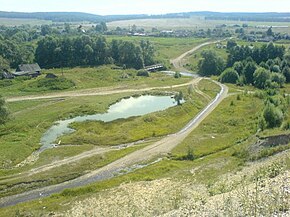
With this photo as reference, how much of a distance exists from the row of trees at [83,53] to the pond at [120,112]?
3915 cm

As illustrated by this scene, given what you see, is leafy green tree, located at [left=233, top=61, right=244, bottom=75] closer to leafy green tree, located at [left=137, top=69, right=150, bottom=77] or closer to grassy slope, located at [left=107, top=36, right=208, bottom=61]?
leafy green tree, located at [left=137, top=69, right=150, bottom=77]

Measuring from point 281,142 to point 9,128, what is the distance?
41437 mm

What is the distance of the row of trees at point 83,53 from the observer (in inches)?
4739

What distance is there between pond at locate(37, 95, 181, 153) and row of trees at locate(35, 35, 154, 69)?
39.1 meters

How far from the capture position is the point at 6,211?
124ft

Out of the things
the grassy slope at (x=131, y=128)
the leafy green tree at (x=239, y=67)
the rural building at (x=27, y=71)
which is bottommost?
the grassy slope at (x=131, y=128)

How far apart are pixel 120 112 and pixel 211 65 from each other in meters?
52.0

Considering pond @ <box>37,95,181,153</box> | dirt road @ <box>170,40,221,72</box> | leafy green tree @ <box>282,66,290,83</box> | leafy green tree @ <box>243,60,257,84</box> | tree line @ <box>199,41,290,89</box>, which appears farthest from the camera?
dirt road @ <box>170,40,221,72</box>

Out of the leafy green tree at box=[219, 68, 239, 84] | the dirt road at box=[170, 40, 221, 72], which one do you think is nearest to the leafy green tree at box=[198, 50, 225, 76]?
the dirt road at box=[170, 40, 221, 72]

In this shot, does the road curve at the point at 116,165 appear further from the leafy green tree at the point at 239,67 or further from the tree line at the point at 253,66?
the leafy green tree at the point at 239,67

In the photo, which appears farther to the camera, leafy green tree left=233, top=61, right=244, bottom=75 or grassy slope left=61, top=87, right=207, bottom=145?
leafy green tree left=233, top=61, right=244, bottom=75

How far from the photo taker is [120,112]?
72562mm

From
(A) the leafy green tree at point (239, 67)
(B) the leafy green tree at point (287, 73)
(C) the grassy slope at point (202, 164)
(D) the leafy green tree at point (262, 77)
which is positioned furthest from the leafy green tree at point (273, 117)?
(A) the leafy green tree at point (239, 67)

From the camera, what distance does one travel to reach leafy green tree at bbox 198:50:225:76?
4547 inches
